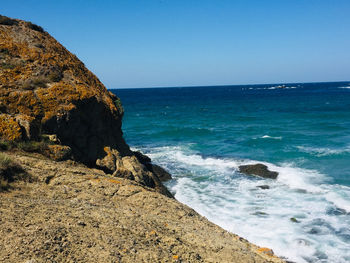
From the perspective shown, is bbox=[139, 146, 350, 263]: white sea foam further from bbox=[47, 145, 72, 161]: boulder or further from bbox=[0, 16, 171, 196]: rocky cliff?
bbox=[47, 145, 72, 161]: boulder

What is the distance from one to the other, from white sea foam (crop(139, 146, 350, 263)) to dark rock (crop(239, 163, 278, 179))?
0.57 metres

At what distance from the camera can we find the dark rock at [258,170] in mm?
20430

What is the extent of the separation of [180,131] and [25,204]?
34.5 m

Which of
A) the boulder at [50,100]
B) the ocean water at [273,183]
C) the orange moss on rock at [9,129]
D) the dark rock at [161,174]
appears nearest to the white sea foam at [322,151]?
the ocean water at [273,183]

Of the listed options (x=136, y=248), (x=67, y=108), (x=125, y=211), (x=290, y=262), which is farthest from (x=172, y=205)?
(x=290, y=262)

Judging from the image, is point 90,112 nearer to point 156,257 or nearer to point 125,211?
point 125,211

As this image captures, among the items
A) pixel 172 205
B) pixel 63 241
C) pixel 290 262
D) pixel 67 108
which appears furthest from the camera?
pixel 290 262

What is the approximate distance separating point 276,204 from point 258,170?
5758 mm

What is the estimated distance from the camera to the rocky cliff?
898 cm

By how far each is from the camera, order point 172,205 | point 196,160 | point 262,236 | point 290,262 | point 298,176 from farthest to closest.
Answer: point 196,160 < point 298,176 < point 262,236 < point 290,262 < point 172,205

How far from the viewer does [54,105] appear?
956 centimetres

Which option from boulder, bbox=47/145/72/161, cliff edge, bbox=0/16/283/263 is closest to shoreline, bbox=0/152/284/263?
cliff edge, bbox=0/16/283/263

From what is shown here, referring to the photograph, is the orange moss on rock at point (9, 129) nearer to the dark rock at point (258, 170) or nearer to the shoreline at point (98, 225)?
the shoreline at point (98, 225)

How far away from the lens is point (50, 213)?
18.6 ft
